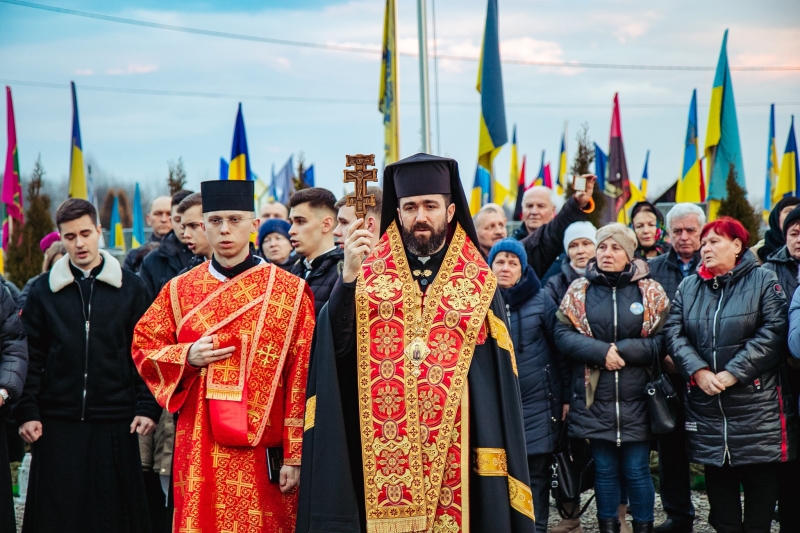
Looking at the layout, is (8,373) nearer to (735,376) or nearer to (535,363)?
(535,363)

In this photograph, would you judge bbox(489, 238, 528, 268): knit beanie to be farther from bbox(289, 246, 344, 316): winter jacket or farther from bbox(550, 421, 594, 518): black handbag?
bbox(289, 246, 344, 316): winter jacket

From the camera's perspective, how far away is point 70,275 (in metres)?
5.63

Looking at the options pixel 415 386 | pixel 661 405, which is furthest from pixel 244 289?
pixel 661 405

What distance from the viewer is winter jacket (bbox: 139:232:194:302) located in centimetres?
692

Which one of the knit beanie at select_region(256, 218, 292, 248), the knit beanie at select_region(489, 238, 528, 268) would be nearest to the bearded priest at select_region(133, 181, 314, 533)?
the knit beanie at select_region(489, 238, 528, 268)

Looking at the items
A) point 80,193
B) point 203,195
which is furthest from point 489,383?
point 80,193

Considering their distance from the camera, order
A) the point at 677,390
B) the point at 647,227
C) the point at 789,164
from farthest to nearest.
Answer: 1. the point at 789,164
2. the point at 647,227
3. the point at 677,390

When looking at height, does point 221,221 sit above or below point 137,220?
below

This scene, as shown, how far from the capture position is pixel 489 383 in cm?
407

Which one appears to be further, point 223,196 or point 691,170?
→ point 691,170

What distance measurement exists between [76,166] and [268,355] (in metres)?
9.13

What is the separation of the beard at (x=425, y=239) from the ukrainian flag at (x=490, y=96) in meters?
5.38

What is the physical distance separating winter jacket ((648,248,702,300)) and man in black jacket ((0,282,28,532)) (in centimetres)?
453

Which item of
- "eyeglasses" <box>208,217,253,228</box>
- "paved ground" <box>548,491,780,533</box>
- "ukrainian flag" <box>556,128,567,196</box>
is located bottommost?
"paved ground" <box>548,491,780,533</box>
